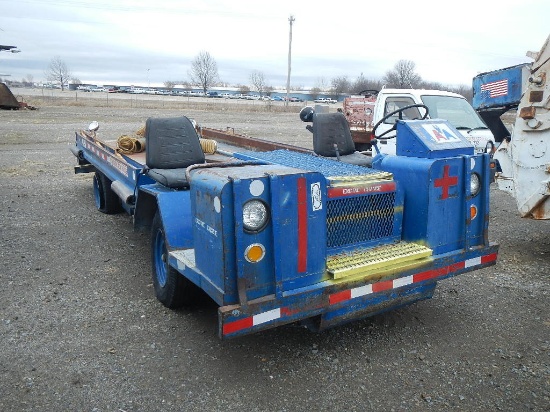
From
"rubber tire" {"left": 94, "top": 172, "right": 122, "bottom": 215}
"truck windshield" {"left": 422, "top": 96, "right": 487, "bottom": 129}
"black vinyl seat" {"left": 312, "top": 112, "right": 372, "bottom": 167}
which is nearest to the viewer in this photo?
"black vinyl seat" {"left": 312, "top": 112, "right": 372, "bottom": 167}

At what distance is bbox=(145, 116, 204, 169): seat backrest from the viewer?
4.75 m

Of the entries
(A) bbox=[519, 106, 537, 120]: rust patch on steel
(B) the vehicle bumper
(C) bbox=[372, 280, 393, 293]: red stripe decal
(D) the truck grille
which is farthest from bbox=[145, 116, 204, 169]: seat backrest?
(A) bbox=[519, 106, 537, 120]: rust patch on steel

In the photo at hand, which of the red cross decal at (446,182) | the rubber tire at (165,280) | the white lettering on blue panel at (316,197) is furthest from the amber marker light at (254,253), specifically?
the red cross decal at (446,182)

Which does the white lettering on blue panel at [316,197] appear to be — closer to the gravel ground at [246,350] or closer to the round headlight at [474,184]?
the gravel ground at [246,350]

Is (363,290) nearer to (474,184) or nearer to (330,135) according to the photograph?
(474,184)

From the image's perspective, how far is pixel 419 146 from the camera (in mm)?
3768

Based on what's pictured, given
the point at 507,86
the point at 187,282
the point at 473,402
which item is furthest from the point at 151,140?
the point at 507,86

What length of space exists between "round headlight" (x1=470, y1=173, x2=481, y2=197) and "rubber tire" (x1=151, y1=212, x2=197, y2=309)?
2360 mm

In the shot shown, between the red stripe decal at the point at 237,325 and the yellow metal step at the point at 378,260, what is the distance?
0.64m

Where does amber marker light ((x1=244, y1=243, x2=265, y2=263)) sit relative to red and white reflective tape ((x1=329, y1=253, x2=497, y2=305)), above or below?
above

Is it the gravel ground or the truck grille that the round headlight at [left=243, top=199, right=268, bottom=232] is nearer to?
the truck grille

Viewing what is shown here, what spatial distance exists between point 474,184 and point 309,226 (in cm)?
159

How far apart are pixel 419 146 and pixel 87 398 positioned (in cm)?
290

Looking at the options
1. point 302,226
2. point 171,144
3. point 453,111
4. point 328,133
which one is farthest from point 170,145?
point 453,111
